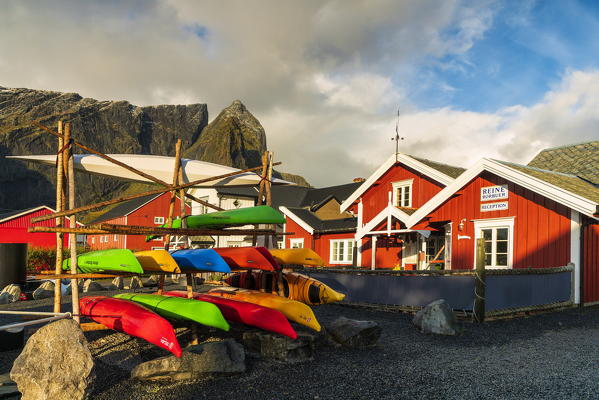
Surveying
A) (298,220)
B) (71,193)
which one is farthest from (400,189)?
(71,193)

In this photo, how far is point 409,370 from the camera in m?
7.30

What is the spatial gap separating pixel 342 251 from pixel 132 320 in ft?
56.1

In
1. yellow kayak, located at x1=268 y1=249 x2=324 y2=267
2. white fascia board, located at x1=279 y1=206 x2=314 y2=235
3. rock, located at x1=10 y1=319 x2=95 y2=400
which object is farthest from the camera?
white fascia board, located at x1=279 y1=206 x2=314 y2=235

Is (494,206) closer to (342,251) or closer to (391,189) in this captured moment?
(391,189)

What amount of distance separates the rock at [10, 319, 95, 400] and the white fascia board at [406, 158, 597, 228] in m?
13.5

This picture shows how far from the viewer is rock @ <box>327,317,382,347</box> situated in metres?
8.74

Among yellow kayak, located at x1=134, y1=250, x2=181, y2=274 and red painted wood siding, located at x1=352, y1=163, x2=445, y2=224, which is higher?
red painted wood siding, located at x1=352, y1=163, x2=445, y2=224

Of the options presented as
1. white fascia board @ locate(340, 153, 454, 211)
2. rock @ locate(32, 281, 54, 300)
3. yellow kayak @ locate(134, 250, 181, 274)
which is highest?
white fascia board @ locate(340, 153, 454, 211)

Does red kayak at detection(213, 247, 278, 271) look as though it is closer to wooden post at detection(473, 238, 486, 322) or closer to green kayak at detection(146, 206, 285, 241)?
green kayak at detection(146, 206, 285, 241)

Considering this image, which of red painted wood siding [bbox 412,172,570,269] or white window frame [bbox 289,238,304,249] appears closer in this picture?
red painted wood siding [bbox 412,172,570,269]

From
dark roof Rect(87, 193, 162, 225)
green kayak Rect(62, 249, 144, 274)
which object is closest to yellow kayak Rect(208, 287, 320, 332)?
green kayak Rect(62, 249, 144, 274)

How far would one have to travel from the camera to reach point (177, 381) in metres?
6.63

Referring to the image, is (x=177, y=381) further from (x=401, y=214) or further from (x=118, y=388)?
(x=401, y=214)

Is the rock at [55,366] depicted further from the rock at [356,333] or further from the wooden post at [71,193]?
the rock at [356,333]
